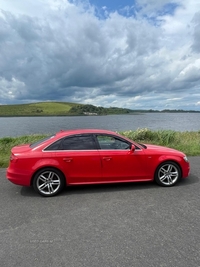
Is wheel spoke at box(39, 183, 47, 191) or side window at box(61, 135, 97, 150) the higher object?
side window at box(61, 135, 97, 150)

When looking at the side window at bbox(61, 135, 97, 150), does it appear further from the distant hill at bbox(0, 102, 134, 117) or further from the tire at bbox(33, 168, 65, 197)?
the distant hill at bbox(0, 102, 134, 117)

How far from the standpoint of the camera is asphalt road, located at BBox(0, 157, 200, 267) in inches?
109

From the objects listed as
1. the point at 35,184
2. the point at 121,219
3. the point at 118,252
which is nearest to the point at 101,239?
the point at 118,252

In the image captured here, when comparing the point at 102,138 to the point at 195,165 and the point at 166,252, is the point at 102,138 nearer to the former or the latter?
the point at 166,252

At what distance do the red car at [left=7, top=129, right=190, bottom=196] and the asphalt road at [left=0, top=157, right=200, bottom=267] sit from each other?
306 mm

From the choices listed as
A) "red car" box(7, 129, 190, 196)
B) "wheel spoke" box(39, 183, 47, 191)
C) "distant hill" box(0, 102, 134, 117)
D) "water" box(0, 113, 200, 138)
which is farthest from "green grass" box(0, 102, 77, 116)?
"wheel spoke" box(39, 183, 47, 191)

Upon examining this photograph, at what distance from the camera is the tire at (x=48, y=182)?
489cm

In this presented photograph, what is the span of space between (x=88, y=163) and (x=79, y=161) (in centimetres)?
21

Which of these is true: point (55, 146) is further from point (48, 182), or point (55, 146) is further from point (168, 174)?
point (168, 174)

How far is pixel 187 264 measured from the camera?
261 centimetres

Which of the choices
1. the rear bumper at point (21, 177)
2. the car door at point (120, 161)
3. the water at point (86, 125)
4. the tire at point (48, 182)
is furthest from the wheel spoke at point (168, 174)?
the water at point (86, 125)

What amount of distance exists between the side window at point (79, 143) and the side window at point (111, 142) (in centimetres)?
21

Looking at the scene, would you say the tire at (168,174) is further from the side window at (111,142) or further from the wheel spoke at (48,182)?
the wheel spoke at (48,182)

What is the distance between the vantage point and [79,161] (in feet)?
16.5
